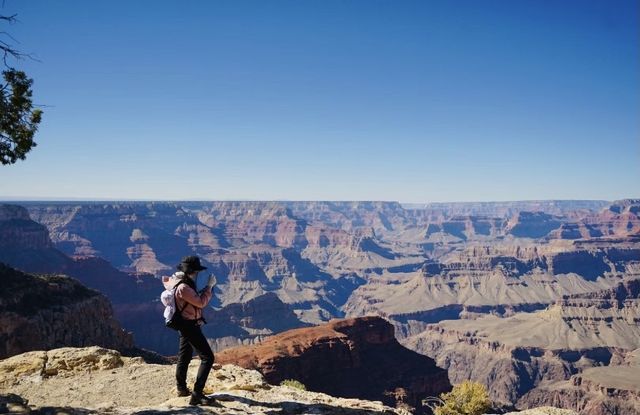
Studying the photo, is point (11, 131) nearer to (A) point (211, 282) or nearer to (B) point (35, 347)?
(A) point (211, 282)

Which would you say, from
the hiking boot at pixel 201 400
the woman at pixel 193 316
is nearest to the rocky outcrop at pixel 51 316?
the hiking boot at pixel 201 400

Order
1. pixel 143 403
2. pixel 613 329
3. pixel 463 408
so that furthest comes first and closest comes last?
1. pixel 613 329
2. pixel 463 408
3. pixel 143 403

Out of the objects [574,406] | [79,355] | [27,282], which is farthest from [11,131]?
[574,406]

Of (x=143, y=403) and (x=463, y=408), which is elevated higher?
(x=143, y=403)

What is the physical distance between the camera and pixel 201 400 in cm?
926

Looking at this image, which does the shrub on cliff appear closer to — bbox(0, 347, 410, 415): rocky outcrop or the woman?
bbox(0, 347, 410, 415): rocky outcrop

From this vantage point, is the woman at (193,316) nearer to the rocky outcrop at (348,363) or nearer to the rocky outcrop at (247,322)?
the rocky outcrop at (348,363)

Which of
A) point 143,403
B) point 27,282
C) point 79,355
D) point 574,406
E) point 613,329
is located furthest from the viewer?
point 613,329

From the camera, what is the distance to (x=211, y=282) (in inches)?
352

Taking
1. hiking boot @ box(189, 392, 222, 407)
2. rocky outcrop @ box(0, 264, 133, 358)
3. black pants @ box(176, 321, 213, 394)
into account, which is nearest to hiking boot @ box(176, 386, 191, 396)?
hiking boot @ box(189, 392, 222, 407)

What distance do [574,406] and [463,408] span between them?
91.6 metres

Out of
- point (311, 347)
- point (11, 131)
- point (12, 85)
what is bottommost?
point (311, 347)

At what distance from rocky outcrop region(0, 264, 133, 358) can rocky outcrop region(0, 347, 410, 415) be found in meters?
30.4

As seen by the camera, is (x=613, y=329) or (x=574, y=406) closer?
(x=574, y=406)
